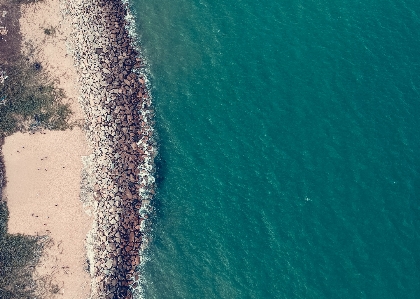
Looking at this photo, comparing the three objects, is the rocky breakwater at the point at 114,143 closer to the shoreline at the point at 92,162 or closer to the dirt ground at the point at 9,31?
the shoreline at the point at 92,162

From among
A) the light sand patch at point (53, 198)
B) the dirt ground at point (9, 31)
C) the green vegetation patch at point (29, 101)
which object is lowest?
the light sand patch at point (53, 198)

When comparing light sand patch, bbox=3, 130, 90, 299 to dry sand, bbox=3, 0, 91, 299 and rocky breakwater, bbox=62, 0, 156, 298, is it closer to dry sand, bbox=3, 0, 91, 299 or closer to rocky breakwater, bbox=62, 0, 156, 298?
dry sand, bbox=3, 0, 91, 299

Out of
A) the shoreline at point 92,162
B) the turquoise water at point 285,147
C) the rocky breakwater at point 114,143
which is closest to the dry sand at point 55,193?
the shoreline at point 92,162

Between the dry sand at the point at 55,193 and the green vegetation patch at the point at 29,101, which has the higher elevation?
the green vegetation patch at the point at 29,101

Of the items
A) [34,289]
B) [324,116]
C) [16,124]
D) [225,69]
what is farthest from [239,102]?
[34,289]

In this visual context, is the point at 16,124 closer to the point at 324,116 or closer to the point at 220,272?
the point at 220,272

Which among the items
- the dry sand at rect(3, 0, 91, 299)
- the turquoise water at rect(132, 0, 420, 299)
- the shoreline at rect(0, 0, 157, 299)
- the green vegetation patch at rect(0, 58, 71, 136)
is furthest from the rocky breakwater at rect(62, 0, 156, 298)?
the green vegetation patch at rect(0, 58, 71, 136)
